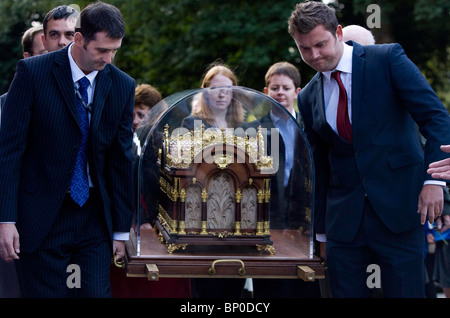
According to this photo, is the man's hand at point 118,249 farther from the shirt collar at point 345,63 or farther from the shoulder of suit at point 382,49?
the shoulder of suit at point 382,49

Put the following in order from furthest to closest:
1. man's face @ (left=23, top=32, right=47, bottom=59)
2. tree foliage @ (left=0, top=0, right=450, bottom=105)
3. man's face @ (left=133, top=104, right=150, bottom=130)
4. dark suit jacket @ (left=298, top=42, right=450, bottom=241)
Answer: tree foliage @ (left=0, top=0, right=450, bottom=105), man's face @ (left=133, top=104, right=150, bottom=130), man's face @ (left=23, top=32, right=47, bottom=59), dark suit jacket @ (left=298, top=42, right=450, bottom=241)

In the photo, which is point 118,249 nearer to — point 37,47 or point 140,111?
point 140,111

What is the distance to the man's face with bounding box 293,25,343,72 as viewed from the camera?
13.9 ft

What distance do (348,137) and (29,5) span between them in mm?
12676

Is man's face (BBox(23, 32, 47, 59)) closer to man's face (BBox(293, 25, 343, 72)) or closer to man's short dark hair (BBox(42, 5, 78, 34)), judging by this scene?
man's short dark hair (BBox(42, 5, 78, 34))

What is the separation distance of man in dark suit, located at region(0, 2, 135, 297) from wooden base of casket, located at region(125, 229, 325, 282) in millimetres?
262

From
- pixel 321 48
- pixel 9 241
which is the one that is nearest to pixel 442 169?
pixel 321 48

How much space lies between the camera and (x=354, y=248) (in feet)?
14.3

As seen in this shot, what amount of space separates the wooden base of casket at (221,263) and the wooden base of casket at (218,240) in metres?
0.03

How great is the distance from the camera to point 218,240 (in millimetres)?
4477

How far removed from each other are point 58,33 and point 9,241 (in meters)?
2.07

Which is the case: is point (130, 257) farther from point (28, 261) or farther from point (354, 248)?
point (354, 248)
